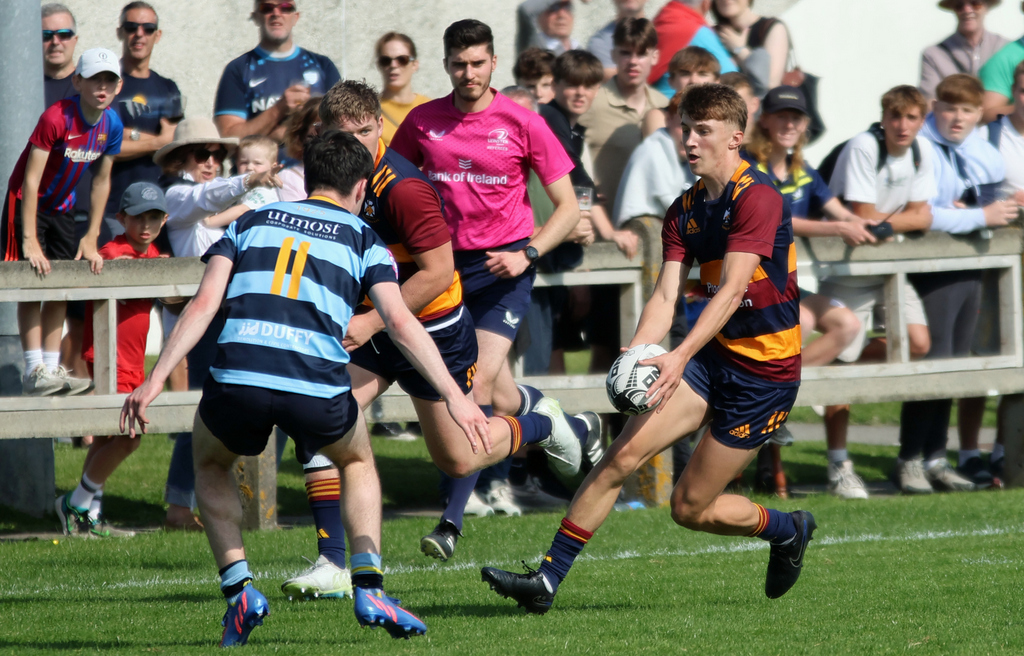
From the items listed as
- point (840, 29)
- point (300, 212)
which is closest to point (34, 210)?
point (300, 212)

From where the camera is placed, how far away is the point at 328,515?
18.7 feet

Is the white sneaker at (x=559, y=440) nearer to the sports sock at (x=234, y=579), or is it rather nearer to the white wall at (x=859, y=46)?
the sports sock at (x=234, y=579)

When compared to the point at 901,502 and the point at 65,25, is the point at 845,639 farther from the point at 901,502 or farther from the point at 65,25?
the point at 65,25

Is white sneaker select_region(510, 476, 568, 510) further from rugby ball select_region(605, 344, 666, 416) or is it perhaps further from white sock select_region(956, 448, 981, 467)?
rugby ball select_region(605, 344, 666, 416)

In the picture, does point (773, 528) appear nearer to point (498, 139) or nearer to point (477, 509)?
point (498, 139)

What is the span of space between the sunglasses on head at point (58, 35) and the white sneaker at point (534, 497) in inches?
183

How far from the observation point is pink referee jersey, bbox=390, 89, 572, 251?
7176mm

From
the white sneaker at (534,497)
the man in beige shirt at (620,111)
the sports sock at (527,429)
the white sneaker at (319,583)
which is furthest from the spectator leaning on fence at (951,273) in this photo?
the white sneaker at (319,583)

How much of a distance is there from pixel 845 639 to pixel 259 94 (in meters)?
6.19

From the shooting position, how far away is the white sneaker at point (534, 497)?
914cm

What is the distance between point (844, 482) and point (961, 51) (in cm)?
425

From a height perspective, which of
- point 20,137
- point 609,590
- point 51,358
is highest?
point 20,137

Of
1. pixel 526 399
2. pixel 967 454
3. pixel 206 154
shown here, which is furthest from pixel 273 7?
pixel 967 454

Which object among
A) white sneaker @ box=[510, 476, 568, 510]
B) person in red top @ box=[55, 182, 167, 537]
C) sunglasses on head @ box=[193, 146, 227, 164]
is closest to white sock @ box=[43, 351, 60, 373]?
person in red top @ box=[55, 182, 167, 537]
